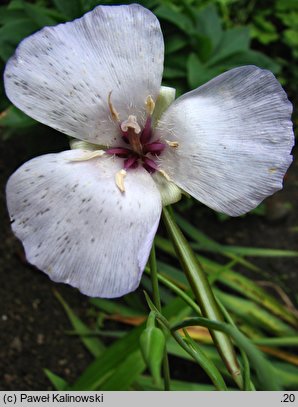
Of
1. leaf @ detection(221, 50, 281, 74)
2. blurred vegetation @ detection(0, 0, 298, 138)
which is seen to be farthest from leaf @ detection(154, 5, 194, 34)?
leaf @ detection(221, 50, 281, 74)

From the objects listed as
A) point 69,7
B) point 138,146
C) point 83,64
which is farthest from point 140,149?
point 69,7

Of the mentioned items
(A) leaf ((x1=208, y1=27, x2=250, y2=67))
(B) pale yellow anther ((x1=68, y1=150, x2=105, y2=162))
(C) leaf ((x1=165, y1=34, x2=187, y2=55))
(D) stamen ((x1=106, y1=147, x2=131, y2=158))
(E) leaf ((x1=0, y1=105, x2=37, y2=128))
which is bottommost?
(A) leaf ((x1=208, y1=27, x2=250, y2=67))

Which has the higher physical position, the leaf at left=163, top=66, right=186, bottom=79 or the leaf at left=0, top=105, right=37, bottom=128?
the leaf at left=0, top=105, right=37, bottom=128

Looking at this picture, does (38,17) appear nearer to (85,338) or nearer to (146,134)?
(146,134)

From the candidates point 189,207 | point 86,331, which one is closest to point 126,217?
point 86,331

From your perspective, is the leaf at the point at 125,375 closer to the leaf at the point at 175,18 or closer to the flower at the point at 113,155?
the flower at the point at 113,155

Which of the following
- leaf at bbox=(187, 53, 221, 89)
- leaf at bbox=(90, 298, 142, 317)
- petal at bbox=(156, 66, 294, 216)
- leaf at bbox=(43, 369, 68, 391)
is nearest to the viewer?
petal at bbox=(156, 66, 294, 216)

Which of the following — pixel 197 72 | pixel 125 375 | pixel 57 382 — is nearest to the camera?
pixel 125 375

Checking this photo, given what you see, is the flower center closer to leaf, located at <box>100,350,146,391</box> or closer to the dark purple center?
the dark purple center
